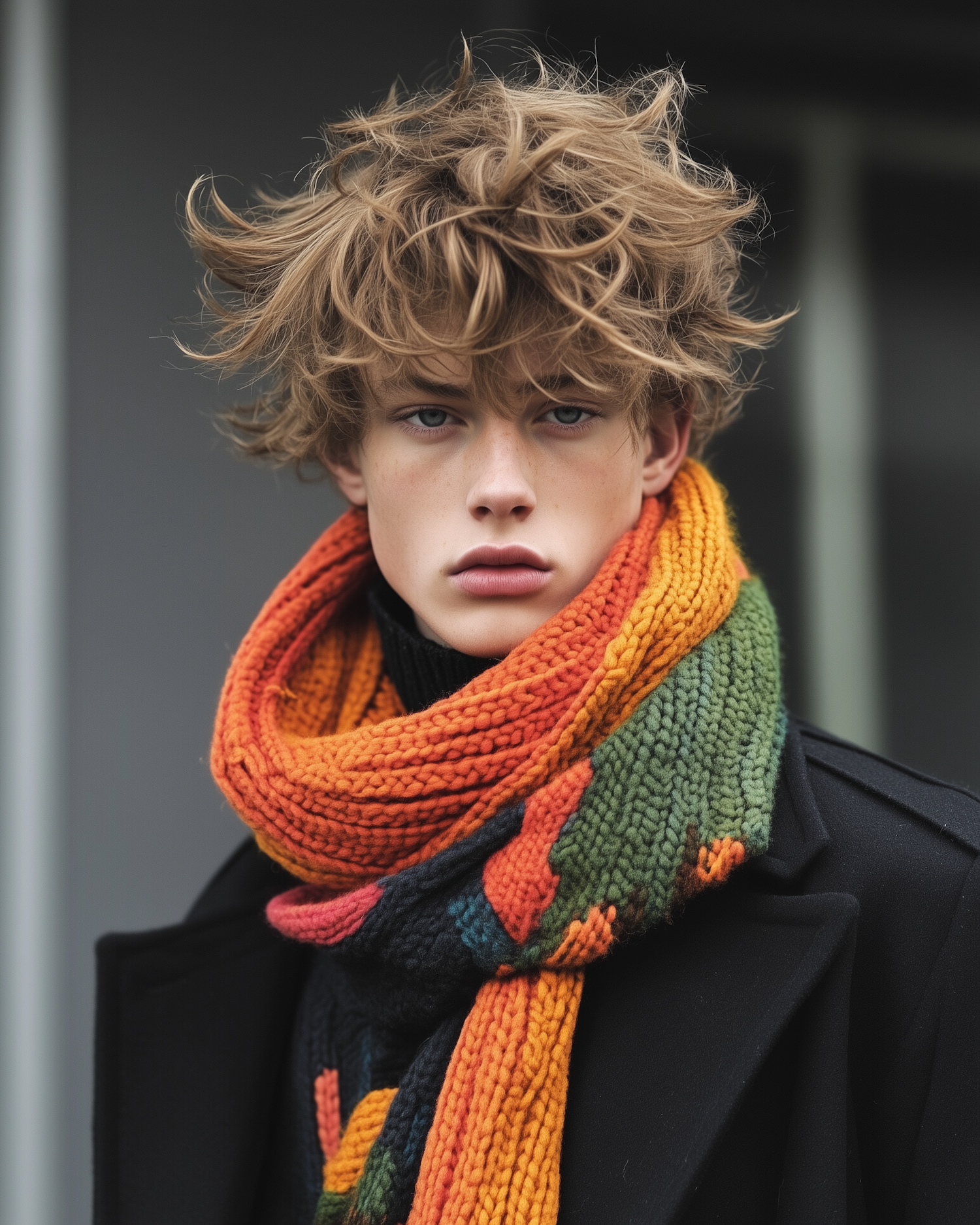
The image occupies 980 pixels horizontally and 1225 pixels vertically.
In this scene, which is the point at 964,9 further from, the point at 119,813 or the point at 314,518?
the point at 119,813

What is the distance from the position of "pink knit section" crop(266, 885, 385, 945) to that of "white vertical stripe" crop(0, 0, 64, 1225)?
1376 mm

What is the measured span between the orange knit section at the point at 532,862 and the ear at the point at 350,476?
48 centimetres

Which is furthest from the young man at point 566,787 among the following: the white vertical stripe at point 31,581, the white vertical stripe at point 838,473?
the white vertical stripe at point 838,473

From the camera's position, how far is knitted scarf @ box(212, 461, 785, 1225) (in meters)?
1.12

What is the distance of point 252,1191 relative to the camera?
1.48 metres

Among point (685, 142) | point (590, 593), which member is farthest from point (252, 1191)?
point (685, 142)

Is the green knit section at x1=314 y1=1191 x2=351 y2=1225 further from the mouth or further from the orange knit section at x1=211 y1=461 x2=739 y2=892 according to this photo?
the mouth

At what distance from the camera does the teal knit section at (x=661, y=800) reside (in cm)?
111

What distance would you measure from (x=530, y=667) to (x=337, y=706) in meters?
0.41

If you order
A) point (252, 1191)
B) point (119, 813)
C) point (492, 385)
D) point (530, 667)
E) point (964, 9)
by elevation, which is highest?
point (964, 9)

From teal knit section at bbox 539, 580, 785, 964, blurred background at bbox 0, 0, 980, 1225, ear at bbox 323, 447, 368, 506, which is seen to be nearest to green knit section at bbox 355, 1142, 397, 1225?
teal knit section at bbox 539, 580, 785, 964

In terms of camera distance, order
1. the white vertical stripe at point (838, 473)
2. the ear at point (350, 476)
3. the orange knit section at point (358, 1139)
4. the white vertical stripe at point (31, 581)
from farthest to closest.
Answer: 1. the white vertical stripe at point (838, 473)
2. the white vertical stripe at point (31, 581)
3. the ear at point (350, 476)
4. the orange knit section at point (358, 1139)

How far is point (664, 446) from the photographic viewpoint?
4.50 feet

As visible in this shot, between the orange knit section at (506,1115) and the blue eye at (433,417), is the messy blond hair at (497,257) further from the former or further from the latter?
the orange knit section at (506,1115)
